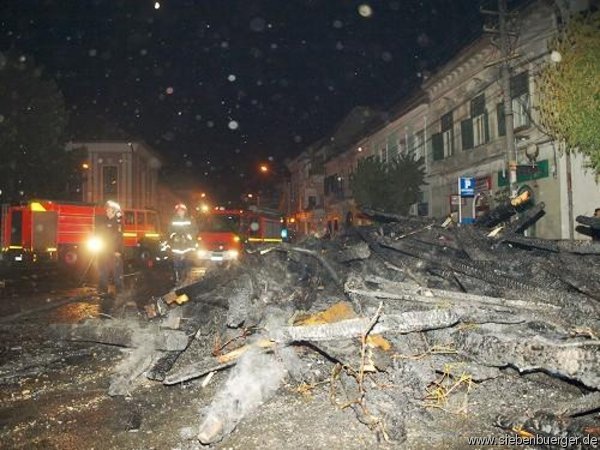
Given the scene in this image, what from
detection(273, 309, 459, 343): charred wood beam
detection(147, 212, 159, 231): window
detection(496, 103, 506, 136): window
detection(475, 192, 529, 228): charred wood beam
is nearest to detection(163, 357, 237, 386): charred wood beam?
detection(273, 309, 459, 343): charred wood beam

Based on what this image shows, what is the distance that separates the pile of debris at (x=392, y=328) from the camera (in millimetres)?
3900

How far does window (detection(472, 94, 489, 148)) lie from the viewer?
21.1 metres

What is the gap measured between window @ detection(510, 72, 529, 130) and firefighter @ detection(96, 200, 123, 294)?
15.2 metres

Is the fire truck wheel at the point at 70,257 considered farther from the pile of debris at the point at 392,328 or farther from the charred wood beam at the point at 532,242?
the charred wood beam at the point at 532,242

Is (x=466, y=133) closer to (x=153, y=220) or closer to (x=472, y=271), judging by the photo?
(x=153, y=220)

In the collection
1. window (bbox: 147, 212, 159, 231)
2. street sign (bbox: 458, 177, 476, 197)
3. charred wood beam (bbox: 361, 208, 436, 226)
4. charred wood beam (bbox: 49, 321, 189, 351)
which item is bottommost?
charred wood beam (bbox: 49, 321, 189, 351)

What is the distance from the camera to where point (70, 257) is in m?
19.4

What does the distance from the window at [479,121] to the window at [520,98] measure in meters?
2.46

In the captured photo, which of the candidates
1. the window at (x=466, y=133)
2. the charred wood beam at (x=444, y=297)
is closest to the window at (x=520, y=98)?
the window at (x=466, y=133)

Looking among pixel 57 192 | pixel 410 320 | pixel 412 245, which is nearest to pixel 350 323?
pixel 410 320

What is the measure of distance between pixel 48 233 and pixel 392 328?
19.0 metres

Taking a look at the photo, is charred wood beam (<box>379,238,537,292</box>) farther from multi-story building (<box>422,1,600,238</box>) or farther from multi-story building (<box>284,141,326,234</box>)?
multi-story building (<box>284,141,326,234</box>)

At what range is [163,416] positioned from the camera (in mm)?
4008

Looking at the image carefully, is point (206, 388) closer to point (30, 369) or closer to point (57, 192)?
point (30, 369)
